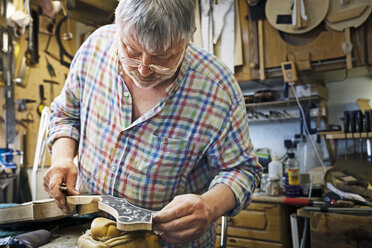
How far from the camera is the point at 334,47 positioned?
2.15 m

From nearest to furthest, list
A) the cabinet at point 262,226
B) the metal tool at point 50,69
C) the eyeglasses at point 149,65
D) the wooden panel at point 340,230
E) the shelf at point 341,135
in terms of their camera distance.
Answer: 1. the eyeglasses at point 149,65
2. the wooden panel at point 340,230
3. the cabinet at point 262,226
4. the shelf at point 341,135
5. the metal tool at point 50,69

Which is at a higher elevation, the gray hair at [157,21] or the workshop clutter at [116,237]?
the gray hair at [157,21]

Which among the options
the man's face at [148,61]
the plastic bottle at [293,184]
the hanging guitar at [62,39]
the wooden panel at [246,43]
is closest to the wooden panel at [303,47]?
the wooden panel at [246,43]

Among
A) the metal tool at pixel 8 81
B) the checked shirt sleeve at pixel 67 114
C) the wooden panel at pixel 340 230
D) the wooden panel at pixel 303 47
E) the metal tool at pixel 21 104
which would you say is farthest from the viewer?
the metal tool at pixel 21 104

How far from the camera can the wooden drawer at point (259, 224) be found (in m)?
1.84

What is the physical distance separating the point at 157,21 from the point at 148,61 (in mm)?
89

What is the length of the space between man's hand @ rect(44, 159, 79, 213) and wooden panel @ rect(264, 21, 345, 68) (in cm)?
189

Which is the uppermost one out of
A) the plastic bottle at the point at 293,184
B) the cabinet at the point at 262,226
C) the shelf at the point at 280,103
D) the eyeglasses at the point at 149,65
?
the shelf at the point at 280,103

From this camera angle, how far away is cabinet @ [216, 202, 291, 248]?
184cm

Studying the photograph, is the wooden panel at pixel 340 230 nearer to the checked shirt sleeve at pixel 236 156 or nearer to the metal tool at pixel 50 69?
the checked shirt sleeve at pixel 236 156

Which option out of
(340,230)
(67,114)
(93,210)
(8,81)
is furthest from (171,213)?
(8,81)

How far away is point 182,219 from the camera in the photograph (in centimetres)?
60

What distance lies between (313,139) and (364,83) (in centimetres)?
53

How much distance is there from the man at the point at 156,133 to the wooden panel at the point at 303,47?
161 centimetres
